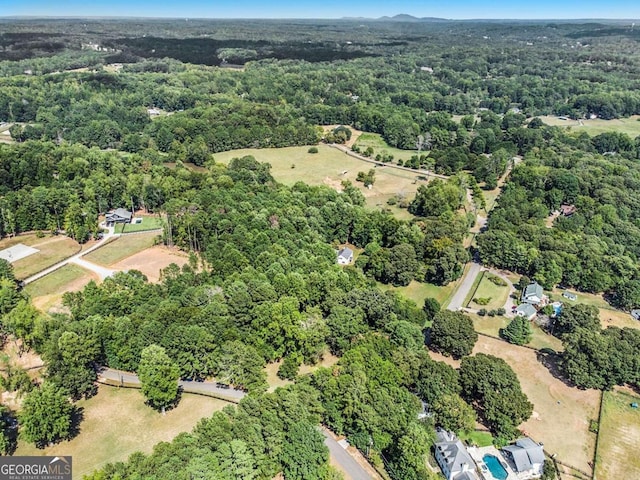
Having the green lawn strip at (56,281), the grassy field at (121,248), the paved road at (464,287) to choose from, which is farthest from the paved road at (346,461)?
the grassy field at (121,248)

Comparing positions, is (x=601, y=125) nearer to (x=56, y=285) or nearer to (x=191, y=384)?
(x=191, y=384)

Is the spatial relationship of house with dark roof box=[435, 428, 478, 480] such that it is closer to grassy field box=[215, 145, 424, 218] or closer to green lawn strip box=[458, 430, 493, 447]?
green lawn strip box=[458, 430, 493, 447]

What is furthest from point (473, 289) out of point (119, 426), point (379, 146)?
point (379, 146)

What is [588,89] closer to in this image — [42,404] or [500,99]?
[500,99]

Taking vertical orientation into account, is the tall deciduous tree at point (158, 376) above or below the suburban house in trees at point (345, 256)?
above

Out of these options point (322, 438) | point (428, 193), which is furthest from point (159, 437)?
point (428, 193)

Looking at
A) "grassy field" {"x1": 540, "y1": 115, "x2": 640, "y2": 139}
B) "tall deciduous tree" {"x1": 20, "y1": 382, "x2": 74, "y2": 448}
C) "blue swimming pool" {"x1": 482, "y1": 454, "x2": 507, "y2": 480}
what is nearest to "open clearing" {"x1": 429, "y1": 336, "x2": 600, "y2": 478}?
"blue swimming pool" {"x1": 482, "y1": 454, "x2": 507, "y2": 480}

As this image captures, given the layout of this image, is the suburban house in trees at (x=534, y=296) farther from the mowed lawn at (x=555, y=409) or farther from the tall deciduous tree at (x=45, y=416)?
the tall deciduous tree at (x=45, y=416)
